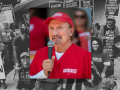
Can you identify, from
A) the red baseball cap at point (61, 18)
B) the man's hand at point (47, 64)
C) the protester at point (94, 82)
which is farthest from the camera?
the protester at point (94, 82)

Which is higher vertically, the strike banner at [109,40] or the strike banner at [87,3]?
the strike banner at [87,3]

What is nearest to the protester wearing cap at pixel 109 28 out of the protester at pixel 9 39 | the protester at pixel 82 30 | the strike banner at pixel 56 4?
the protester at pixel 82 30

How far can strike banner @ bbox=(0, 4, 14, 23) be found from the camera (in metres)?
3.28

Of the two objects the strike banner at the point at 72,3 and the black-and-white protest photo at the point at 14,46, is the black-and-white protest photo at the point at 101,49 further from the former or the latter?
the black-and-white protest photo at the point at 14,46

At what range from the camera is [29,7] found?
128 inches

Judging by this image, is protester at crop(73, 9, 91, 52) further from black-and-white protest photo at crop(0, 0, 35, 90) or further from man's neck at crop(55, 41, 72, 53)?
black-and-white protest photo at crop(0, 0, 35, 90)

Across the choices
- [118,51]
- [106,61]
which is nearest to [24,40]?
[106,61]

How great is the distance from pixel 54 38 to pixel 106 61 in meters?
1.16

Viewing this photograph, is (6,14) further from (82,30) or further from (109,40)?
(109,40)

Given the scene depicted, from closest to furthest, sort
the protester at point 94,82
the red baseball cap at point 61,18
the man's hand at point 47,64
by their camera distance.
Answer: the man's hand at point 47,64 → the red baseball cap at point 61,18 → the protester at point 94,82

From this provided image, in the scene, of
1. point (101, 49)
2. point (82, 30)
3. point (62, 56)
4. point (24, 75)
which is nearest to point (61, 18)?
point (82, 30)

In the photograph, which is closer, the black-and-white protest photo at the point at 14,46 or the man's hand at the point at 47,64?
the man's hand at the point at 47,64

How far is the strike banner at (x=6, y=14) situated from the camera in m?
3.28

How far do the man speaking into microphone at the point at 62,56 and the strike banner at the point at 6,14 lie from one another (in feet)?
A: 2.48
